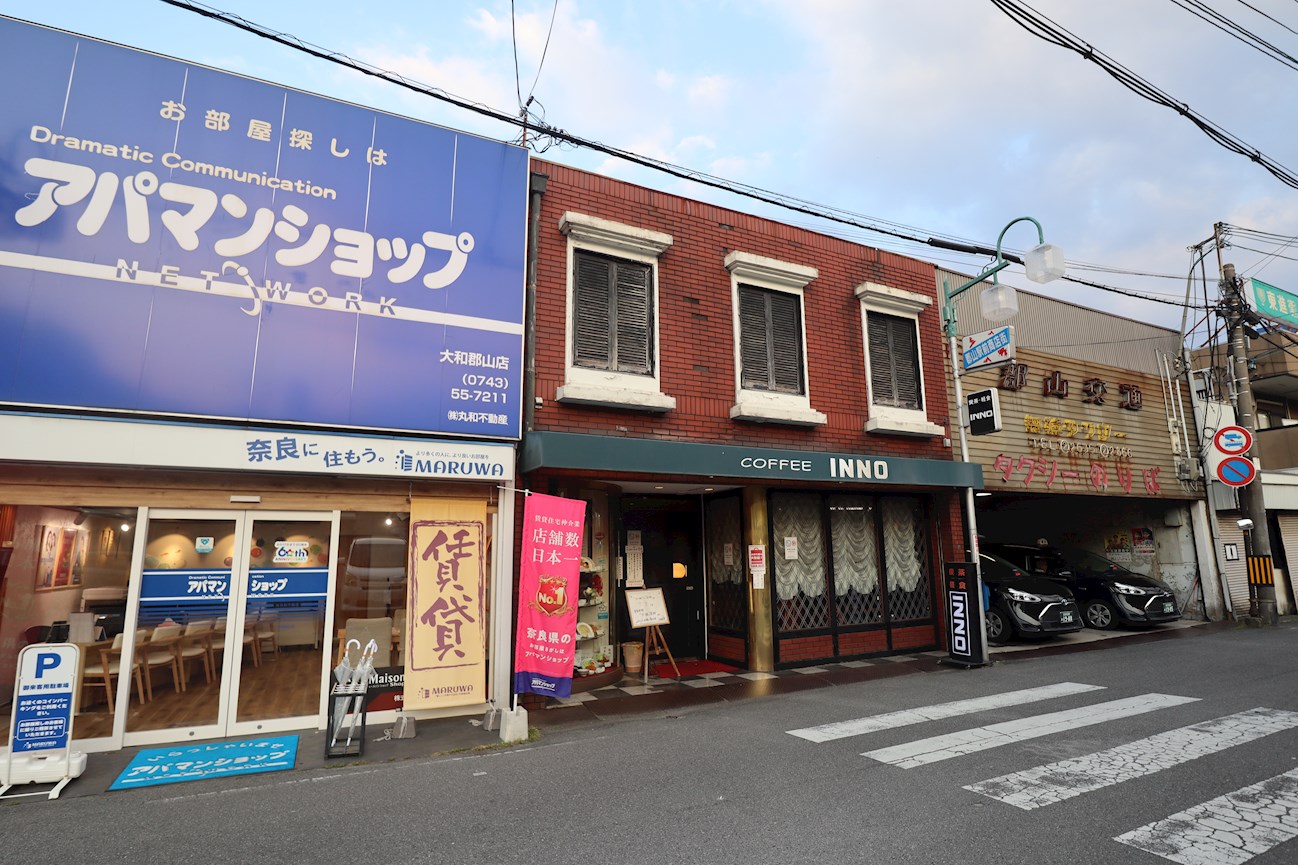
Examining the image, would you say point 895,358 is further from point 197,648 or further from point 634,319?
point 197,648

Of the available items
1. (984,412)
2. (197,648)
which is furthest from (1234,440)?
(197,648)

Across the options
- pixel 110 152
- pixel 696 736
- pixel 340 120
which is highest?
pixel 340 120

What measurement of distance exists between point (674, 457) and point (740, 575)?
10.4 ft

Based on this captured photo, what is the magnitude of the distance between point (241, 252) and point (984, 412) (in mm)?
11203

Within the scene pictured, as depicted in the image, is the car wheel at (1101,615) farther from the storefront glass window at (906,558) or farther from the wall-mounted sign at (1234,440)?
the storefront glass window at (906,558)

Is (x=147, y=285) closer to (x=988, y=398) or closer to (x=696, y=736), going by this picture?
(x=696, y=736)

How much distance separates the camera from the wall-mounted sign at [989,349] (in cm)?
1078

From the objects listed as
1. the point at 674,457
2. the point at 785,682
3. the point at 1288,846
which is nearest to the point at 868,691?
the point at 785,682

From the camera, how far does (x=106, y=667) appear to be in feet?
20.8

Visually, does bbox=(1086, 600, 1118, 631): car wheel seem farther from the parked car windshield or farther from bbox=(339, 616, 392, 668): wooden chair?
bbox=(339, 616, 392, 668): wooden chair

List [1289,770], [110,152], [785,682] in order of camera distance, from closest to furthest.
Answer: [1289,770], [110,152], [785,682]

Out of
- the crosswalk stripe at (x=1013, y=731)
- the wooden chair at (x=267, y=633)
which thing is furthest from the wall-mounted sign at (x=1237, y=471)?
the wooden chair at (x=267, y=633)

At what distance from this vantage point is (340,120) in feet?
25.9

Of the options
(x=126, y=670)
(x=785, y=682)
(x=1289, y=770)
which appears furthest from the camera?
(x=785, y=682)
